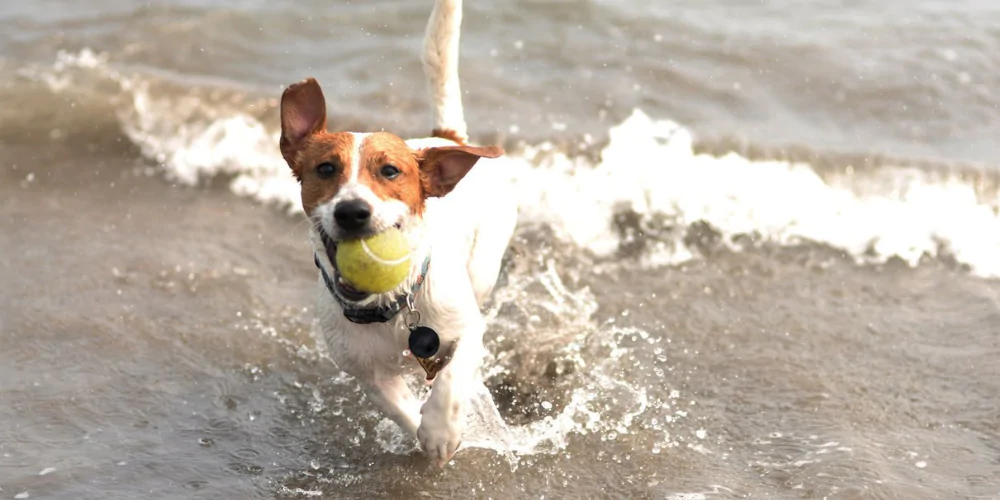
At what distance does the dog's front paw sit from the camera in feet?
13.6

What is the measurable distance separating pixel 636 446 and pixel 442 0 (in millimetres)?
2091

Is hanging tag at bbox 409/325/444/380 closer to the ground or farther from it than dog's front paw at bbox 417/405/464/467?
farther from it

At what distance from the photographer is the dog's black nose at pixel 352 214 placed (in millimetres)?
3590

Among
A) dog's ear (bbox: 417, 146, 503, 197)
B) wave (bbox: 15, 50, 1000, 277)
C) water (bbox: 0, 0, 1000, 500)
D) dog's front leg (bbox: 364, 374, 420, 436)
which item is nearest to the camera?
dog's ear (bbox: 417, 146, 503, 197)

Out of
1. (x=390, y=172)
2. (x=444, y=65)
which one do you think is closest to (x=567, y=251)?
(x=444, y=65)

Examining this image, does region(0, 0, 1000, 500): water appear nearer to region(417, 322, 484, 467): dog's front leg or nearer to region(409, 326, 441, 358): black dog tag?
region(417, 322, 484, 467): dog's front leg

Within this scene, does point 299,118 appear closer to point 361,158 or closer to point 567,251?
point 361,158

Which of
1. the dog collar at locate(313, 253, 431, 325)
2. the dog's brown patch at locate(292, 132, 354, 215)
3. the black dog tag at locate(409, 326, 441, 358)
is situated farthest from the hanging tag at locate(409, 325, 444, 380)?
the dog's brown patch at locate(292, 132, 354, 215)

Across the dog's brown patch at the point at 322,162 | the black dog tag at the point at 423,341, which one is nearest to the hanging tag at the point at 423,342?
the black dog tag at the point at 423,341

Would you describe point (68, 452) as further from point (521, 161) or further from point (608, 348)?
point (521, 161)

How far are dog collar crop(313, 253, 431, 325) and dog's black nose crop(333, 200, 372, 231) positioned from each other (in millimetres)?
486

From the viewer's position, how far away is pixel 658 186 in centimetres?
751

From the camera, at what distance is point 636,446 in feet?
15.5

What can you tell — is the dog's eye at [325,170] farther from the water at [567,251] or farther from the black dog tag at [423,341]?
the water at [567,251]
